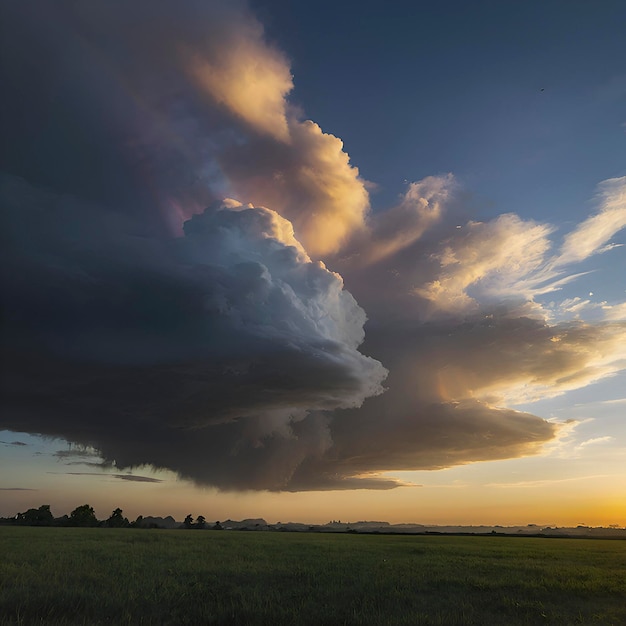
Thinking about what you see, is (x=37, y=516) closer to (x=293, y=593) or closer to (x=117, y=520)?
(x=117, y=520)

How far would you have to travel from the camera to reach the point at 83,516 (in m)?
158

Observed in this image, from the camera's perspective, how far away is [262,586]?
62.2 feet

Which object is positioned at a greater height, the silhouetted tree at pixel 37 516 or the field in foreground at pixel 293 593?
the silhouetted tree at pixel 37 516

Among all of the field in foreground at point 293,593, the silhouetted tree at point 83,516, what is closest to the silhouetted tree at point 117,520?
the silhouetted tree at point 83,516

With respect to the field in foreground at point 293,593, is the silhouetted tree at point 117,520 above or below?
above

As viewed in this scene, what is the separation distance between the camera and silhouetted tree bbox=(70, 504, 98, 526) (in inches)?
6088

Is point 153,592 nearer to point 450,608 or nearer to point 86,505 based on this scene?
point 450,608

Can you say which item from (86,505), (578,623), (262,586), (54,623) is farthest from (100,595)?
(86,505)

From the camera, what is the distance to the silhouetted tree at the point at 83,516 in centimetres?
15462

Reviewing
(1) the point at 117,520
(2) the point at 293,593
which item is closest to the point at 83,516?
(1) the point at 117,520

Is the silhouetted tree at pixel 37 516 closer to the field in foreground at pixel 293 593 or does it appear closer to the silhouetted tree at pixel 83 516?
Answer: the silhouetted tree at pixel 83 516

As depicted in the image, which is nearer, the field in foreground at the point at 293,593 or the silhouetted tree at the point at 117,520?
the field in foreground at the point at 293,593

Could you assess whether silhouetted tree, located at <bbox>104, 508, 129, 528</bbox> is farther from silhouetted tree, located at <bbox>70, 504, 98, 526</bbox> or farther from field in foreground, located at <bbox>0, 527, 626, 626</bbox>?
field in foreground, located at <bbox>0, 527, 626, 626</bbox>

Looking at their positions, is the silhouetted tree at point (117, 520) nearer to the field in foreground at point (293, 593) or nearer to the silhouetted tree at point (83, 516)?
the silhouetted tree at point (83, 516)
